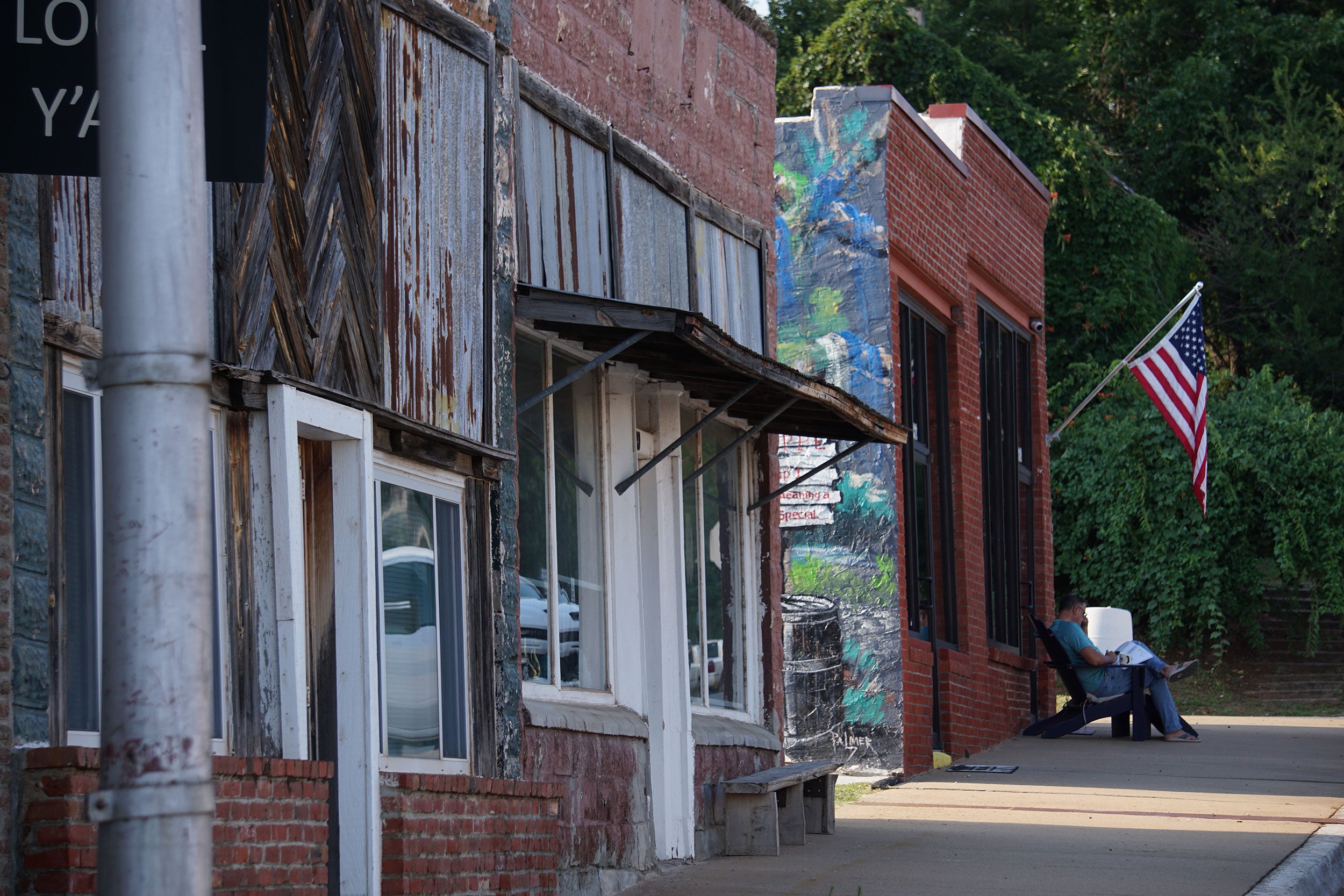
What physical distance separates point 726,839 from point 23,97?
6.60 meters

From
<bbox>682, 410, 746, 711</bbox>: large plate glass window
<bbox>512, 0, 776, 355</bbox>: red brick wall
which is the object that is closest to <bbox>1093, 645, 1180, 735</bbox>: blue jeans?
<bbox>682, 410, 746, 711</bbox>: large plate glass window

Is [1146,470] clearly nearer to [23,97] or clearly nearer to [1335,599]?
[1335,599]

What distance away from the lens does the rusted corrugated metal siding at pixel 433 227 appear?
6.98 meters

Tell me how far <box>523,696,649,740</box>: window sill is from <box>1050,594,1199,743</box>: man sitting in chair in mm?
7596

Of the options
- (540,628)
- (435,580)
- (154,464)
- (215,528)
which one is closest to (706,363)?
(540,628)

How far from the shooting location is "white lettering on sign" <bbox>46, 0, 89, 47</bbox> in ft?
14.3

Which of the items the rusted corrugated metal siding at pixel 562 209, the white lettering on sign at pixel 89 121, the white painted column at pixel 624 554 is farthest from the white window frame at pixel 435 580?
the white lettering on sign at pixel 89 121

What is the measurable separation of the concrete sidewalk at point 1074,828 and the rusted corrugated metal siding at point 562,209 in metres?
3.03

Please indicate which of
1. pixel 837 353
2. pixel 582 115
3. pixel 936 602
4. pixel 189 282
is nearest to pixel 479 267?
pixel 582 115

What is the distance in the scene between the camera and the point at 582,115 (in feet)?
29.0

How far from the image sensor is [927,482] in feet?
48.8

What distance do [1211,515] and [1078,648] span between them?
23.5ft

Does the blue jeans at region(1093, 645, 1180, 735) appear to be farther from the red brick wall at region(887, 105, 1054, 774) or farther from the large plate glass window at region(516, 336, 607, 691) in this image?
the large plate glass window at region(516, 336, 607, 691)

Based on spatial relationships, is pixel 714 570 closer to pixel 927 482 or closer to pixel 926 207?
pixel 927 482
